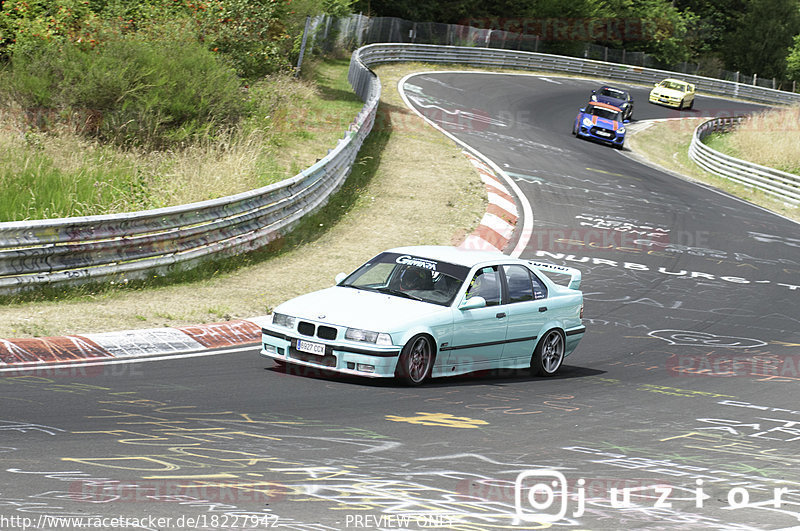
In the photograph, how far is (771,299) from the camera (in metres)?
16.4

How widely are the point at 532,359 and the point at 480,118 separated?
961 inches

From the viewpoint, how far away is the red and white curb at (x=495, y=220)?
58.2 feet

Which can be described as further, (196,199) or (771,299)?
(771,299)

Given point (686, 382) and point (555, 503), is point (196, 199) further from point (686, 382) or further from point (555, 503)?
point (555, 503)

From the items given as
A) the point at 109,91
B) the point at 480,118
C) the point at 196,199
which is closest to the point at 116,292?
the point at 196,199

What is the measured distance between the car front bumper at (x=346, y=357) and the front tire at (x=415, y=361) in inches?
3.5

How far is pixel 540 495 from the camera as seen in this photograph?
6293mm

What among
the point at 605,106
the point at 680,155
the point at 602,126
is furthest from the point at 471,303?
the point at 680,155

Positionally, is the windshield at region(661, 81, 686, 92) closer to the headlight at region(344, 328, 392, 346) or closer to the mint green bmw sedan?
the mint green bmw sedan

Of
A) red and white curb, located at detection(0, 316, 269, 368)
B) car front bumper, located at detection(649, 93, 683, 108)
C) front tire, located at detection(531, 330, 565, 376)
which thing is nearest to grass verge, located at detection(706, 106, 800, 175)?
car front bumper, located at detection(649, 93, 683, 108)

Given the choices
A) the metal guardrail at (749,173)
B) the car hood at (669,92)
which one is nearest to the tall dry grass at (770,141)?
the metal guardrail at (749,173)

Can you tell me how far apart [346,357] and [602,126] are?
27176 millimetres

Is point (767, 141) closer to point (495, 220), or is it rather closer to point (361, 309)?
point (495, 220)

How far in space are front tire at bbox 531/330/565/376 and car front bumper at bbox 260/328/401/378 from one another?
232 centimetres
